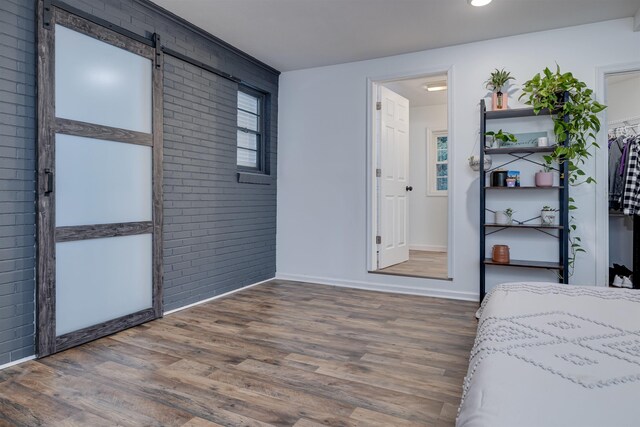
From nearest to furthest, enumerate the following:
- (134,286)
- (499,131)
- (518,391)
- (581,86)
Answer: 1. (518,391)
2. (134,286)
3. (581,86)
4. (499,131)

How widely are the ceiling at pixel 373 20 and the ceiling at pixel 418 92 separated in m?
1.40

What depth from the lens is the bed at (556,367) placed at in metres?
0.77

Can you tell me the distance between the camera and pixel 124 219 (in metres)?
2.87

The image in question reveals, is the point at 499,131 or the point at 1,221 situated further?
the point at 499,131

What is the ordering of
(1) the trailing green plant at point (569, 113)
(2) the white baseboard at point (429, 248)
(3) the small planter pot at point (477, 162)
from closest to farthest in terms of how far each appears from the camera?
(1) the trailing green plant at point (569, 113)
(3) the small planter pot at point (477, 162)
(2) the white baseboard at point (429, 248)

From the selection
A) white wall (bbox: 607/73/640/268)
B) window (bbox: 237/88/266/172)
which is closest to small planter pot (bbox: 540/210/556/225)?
white wall (bbox: 607/73/640/268)

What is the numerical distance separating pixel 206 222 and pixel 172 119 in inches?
38.4

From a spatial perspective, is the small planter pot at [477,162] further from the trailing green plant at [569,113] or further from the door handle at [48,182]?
the door handle at [48,182]

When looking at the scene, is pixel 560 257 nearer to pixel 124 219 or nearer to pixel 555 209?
pixel 555 209

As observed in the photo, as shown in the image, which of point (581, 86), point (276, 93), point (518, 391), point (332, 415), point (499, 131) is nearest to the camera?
point (518, 391)

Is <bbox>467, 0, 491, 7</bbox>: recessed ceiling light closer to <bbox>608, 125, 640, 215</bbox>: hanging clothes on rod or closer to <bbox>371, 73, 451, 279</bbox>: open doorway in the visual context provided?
<bbox>371, 73, 451, 279</bbox>: open doorway

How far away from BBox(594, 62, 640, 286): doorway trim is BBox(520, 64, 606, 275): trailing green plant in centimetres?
7

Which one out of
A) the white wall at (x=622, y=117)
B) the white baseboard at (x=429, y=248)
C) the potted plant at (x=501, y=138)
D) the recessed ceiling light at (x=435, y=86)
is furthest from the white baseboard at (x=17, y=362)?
the white baseboard at (x=429, y=248)

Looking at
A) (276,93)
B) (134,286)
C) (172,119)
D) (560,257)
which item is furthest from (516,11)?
(134,286)
